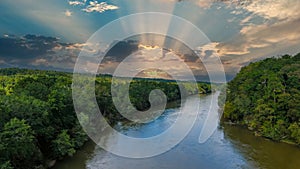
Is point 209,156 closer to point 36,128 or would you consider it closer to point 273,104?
point 273,104

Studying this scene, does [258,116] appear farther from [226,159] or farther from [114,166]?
[114,166]

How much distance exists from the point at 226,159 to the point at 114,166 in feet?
30.4

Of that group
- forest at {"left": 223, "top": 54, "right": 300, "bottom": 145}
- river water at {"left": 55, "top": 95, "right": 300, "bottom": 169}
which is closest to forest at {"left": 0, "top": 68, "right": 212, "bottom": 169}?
river water at {"left": 55, "top": 95, "right": 300, "bottom": 169}

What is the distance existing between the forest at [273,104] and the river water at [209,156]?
59.8 inches

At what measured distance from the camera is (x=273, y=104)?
30.0 meters

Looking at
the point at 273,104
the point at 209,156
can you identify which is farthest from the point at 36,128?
the point at 273,104

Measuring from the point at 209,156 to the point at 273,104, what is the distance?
11.1 metres

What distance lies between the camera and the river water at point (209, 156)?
21.4 metres

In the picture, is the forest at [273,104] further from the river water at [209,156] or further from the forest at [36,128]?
the forest at [36,128]

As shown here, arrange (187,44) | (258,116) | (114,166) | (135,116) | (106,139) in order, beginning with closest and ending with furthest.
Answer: (114,166) < (187,44) < (106,139) < (258,116) < (135,116)

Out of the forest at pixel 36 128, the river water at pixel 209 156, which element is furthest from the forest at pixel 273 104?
the forest at pixel 36 128

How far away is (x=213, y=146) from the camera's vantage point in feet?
88.4

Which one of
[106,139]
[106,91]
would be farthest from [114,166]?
[106,91]

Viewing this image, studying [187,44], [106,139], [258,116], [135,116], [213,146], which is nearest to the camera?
[187,44]
